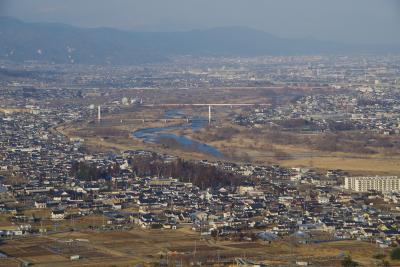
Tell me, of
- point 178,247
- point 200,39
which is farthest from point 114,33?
point 178,247

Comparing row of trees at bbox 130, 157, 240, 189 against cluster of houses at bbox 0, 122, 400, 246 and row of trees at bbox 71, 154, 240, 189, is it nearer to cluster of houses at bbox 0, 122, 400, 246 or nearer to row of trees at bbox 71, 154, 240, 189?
row of trees at bbox 71, 154, 240, 189

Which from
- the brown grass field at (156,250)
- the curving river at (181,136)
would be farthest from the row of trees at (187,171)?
the brown grass field at (156,250)

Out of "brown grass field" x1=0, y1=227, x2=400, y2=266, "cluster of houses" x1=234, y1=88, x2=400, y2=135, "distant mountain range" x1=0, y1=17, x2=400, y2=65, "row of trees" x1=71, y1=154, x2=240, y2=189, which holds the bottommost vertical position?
"distant mountain range" x1=0, y1=17, x2=400, y2=65

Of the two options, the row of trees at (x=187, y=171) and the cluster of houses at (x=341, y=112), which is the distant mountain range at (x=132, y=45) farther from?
the row of trees at (x=187, y=171)

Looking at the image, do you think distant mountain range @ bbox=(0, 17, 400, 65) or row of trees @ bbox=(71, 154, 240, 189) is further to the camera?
distant mountain range @ bbox=(0, 17, 400, 65)

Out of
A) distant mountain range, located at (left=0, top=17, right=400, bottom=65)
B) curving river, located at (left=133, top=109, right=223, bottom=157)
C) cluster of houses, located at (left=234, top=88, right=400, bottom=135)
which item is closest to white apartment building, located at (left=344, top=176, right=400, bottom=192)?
curving river, located at (left=133, top=109, right=223, bottom=157)

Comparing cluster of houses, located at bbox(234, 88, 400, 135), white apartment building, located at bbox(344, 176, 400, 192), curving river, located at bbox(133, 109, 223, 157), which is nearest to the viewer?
white apartment building, located at bbox(344, 176, 400, 192)
